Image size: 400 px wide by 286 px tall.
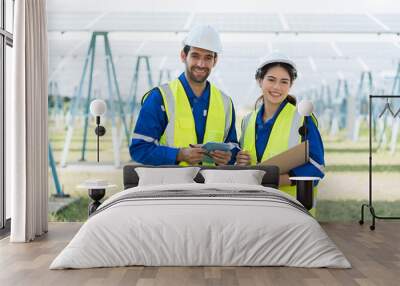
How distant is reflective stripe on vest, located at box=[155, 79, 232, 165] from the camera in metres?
6.98

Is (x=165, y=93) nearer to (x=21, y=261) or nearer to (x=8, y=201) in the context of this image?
(x=8, y=201)

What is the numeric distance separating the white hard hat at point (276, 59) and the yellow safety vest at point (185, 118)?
64 cm

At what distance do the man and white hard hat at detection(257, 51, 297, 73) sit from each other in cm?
52

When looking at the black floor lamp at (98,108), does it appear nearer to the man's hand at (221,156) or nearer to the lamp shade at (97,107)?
the lamp shade at (97,107)

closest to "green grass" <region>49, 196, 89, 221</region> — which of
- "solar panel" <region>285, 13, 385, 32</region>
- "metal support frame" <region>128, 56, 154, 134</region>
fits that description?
"metal support frame" <region>128, 56, 154, 134</region>

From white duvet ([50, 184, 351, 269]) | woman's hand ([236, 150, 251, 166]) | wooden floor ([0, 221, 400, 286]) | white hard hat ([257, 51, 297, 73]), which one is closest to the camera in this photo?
wooden floor ([0, 221, 400, 286])

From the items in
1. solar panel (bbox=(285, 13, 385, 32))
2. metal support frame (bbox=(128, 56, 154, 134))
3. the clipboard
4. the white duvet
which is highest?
solar panel (bbox=(285, 13, 385, 32))

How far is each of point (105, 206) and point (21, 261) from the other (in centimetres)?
77

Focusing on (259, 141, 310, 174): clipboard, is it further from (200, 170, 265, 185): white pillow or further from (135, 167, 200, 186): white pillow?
(135, 167, 200, 186): white pillow

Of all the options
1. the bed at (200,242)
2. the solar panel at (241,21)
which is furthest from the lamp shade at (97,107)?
the bed at (200,242)

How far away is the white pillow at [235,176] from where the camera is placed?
6434 mm

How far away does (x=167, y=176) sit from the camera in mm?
6496

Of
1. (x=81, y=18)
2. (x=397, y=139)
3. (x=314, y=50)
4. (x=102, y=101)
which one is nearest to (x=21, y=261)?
(x=102, y=101)

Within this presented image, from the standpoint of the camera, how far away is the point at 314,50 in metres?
7.55
